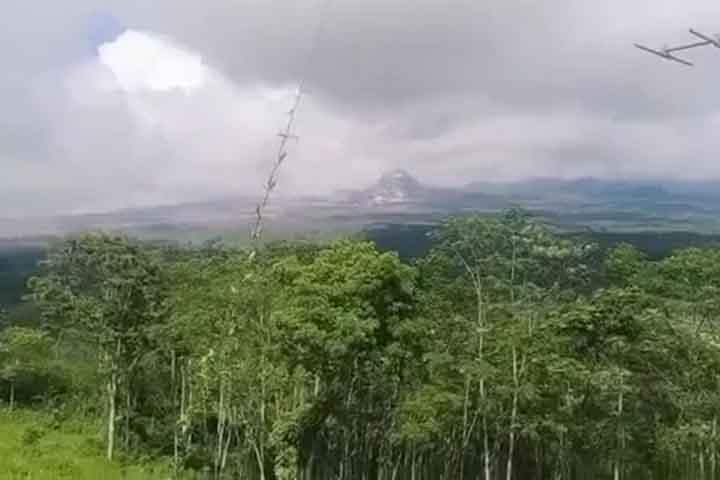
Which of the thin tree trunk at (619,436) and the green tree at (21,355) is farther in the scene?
the green tree at (21,355)

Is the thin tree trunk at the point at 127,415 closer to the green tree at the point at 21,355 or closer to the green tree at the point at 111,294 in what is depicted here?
the green tree at the point at 111,294

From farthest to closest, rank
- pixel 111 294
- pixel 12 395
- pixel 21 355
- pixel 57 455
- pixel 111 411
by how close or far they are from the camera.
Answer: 1. pixel 21 355
2. pixel 12 395
3. pixel 111 294
4. pixel 111 411
5. pixel 57 455

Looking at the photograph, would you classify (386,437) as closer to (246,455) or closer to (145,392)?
(246,455)

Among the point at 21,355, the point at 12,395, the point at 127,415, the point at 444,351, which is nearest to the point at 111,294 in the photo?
the point at 127,415

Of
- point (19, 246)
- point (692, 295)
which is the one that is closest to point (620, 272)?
point (692, 295)

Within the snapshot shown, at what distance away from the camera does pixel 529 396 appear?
27.8m

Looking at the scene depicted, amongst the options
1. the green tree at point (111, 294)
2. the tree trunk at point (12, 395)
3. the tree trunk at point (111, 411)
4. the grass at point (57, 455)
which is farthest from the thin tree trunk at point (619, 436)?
the tree trunk at point (12, 395)

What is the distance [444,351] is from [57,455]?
15384 millimetres

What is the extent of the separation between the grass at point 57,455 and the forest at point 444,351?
27 cm

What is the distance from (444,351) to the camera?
29203 millimetres

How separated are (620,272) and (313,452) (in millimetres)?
12722

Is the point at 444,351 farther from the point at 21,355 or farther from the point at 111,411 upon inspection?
the point at 21,355

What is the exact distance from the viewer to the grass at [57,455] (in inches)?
1167

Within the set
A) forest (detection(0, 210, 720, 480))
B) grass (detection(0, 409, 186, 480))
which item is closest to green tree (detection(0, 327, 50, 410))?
grass (detection(0, 409, 186, 480))
